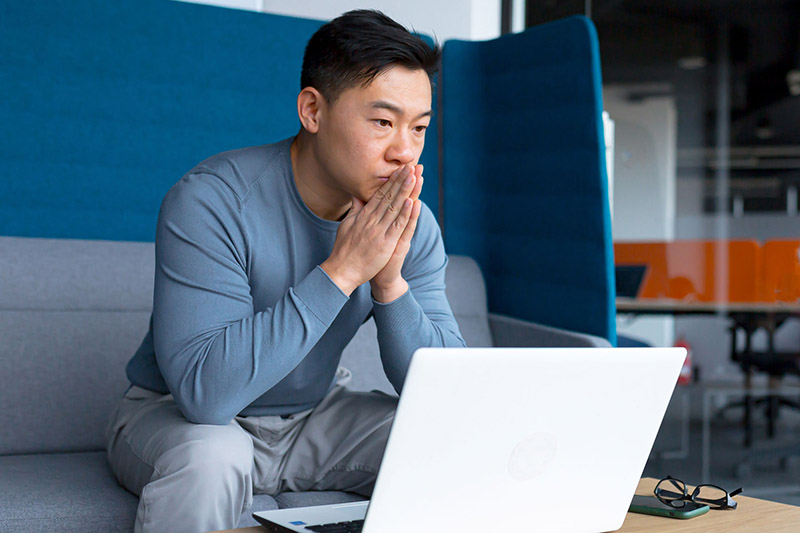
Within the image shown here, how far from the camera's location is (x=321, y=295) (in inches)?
52.0

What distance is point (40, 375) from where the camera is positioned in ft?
6.25

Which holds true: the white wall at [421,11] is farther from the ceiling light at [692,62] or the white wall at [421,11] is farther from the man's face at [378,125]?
the ceiling light at [692,62]

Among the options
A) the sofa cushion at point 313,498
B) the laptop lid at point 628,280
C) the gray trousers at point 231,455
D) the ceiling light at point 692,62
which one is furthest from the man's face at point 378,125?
the ceiling light at point 692,62

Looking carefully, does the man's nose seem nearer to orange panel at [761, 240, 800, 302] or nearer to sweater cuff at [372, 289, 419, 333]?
sweater cuff at [372, 289, 419, 333]

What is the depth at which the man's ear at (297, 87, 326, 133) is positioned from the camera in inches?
59.5

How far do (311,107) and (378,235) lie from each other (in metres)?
0.31

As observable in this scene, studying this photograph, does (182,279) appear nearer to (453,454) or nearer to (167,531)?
(167,531)

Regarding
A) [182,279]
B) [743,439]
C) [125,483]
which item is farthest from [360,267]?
[743,439]

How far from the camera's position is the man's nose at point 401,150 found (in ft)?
4.74

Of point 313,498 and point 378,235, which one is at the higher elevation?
point 378,235

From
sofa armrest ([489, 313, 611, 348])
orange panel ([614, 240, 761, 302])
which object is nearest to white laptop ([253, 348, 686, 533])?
sofa armrest ([489, 313, 611, 348])

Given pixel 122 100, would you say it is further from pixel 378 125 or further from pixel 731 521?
pixel 731 521

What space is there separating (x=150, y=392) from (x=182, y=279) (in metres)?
0.36

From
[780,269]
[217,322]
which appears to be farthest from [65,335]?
[780,269]
